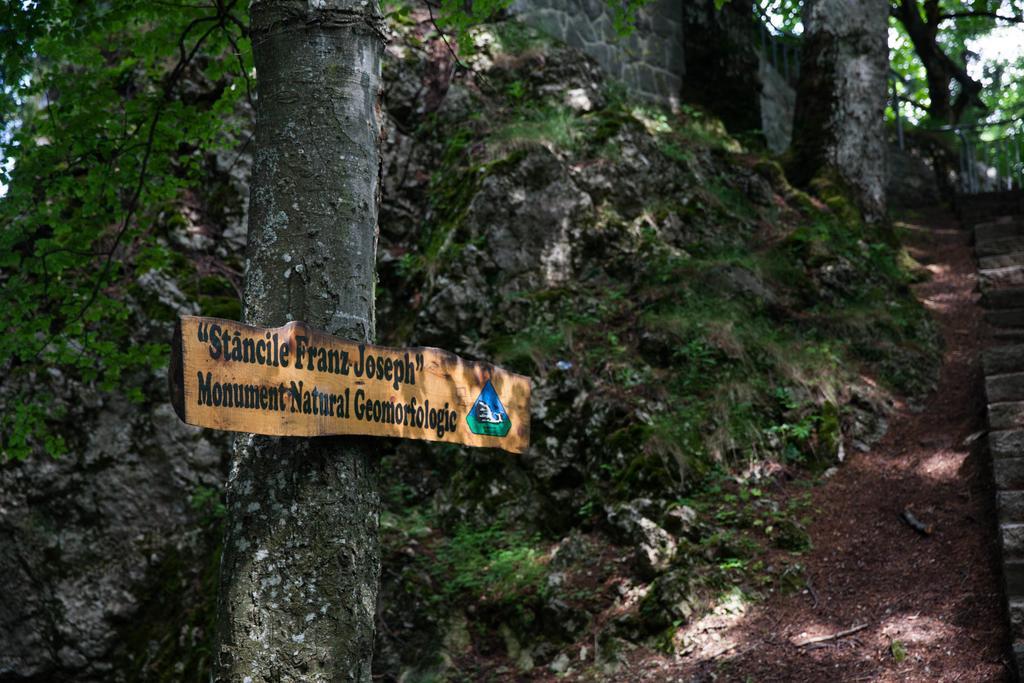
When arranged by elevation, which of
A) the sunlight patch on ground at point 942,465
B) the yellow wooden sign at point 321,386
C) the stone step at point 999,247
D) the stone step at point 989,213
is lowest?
the sunlight patch on ground at point 942,465

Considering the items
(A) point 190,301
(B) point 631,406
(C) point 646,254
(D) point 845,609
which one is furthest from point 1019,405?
(A) point 190,301

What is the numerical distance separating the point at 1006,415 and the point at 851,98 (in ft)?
16.3

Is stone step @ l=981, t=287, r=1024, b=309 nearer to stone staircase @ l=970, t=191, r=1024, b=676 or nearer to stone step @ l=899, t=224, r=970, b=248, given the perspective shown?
stone staircase @ l=970, t=191, r=1024, b=676

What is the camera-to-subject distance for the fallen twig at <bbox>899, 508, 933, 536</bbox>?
16.1 feet

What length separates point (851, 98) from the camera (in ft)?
29.8

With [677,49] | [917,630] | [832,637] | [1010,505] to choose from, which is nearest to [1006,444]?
[1010,505]

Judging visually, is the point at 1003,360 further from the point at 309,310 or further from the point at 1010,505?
the point at 309,310

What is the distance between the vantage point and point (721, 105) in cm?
1088

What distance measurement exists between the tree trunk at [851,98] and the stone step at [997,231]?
1.17 meters

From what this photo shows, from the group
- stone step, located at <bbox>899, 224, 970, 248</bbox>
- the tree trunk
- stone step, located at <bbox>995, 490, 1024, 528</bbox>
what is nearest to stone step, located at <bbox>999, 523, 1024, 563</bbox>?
stone step, located at <bbox>995, 490, 1024, 528</bbox>

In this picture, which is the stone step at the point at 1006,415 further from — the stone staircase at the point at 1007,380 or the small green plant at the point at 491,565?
the small green plant at the point at 491,565

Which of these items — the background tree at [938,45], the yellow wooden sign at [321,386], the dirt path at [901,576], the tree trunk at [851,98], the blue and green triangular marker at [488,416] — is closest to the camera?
the yellow wooden sign at [321,386]

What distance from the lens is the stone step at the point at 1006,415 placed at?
5117 millimetres

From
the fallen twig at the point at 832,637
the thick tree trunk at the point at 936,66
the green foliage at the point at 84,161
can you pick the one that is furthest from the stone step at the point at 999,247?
the green foliage at the point at 84,161
